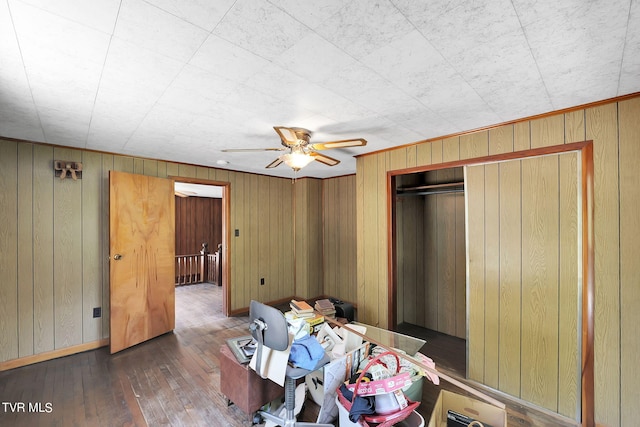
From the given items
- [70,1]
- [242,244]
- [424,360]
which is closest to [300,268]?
[242,244]

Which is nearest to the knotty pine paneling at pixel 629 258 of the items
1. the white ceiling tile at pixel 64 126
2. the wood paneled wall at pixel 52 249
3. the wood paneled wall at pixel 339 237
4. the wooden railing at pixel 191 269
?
the wood paneled wall at pixel 339 237

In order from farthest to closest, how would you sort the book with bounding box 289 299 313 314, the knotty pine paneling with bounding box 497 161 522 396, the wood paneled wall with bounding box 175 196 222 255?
1. the wood paneled wall with bounding box 175 196 222 255
2. the book with bounding box 289 299 313 314
3. the knotty pine paneling with bounding box 497 161 522 396

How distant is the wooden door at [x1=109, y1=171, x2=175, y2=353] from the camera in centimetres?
321

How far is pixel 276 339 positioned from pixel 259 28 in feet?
5.60

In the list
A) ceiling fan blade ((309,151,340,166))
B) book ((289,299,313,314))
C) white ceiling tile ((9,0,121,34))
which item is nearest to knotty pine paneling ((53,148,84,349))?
book ((289,299,313,314))

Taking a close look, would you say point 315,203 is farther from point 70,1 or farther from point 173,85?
point 70,1

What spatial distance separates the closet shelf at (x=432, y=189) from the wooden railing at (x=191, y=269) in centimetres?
559

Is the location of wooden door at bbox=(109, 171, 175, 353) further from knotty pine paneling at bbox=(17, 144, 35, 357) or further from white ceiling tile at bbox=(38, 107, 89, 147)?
knotty pine paneling at bbox=(17, 144, 35, 357)

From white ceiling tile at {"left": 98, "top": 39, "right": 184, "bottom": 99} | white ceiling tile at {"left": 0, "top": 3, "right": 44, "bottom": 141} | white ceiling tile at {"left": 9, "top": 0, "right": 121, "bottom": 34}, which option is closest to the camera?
white ceiling tile at {"left": 9, "top": 0, "right": 121, "bottom": 34}

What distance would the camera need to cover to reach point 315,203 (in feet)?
18.0

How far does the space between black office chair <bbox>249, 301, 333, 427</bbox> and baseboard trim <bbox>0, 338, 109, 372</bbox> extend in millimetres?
2643

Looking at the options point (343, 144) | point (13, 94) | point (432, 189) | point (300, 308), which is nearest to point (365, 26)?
point (343, 144)

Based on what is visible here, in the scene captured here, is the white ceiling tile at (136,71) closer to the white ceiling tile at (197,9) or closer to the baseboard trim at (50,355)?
the white ceiling tile at (197,9)

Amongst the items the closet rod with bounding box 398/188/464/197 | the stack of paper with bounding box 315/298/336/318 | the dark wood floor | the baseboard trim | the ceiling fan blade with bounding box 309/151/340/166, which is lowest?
the dark wood floor
